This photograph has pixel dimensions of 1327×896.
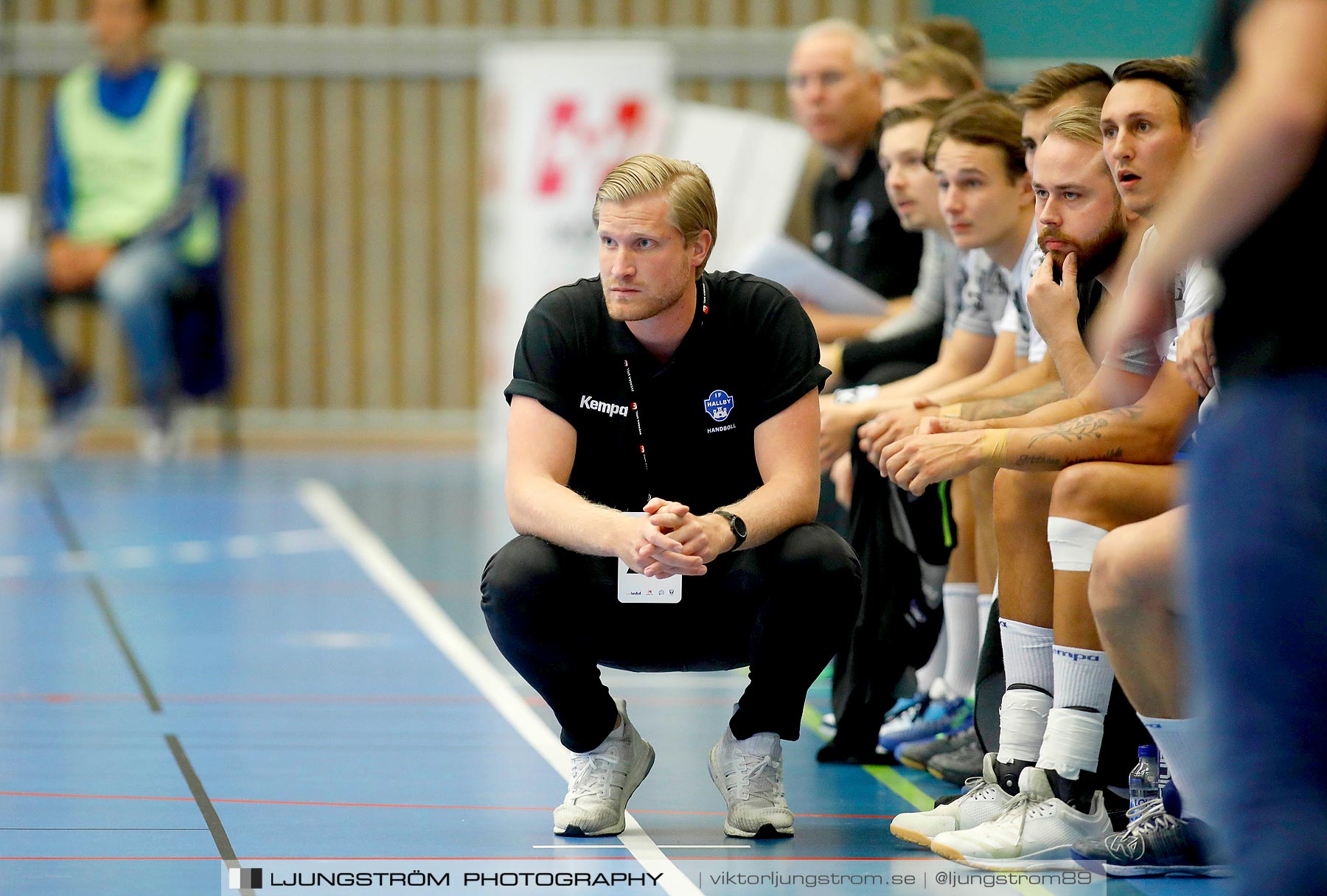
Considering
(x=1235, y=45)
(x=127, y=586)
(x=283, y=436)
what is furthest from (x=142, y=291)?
(x=1235, y=45)

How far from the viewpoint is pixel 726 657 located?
2.89m

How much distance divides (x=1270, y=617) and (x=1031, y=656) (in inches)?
55.8

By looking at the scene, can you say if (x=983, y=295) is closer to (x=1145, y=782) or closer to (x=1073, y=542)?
(x=1073, y=542)

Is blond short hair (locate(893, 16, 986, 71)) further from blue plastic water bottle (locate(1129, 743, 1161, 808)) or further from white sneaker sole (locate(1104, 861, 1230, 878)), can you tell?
white sneaker sole (locate(1104, 861, 1230, 878))

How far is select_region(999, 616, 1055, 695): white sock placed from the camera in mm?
2787

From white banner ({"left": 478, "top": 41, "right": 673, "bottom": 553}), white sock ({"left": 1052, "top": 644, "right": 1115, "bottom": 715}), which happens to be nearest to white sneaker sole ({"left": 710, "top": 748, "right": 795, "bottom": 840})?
white sock ({"left": 1052, "top": 644, "right": 1115, "bottom": 715})

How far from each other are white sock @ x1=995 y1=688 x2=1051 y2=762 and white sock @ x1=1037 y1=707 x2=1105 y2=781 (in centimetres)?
11

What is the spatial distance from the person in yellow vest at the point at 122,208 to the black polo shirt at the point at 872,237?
4231 mm

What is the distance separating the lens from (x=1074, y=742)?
8.67 ft

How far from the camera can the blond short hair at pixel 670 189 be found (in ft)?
9.18

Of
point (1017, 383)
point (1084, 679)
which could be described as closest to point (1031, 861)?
point (1084, 679)

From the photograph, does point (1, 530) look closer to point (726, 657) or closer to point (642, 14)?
point (726, 657)

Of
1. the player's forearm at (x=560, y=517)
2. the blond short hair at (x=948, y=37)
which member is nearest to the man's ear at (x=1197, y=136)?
the player's forearm at (x=560, y=517)

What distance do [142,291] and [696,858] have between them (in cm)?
A: 602
